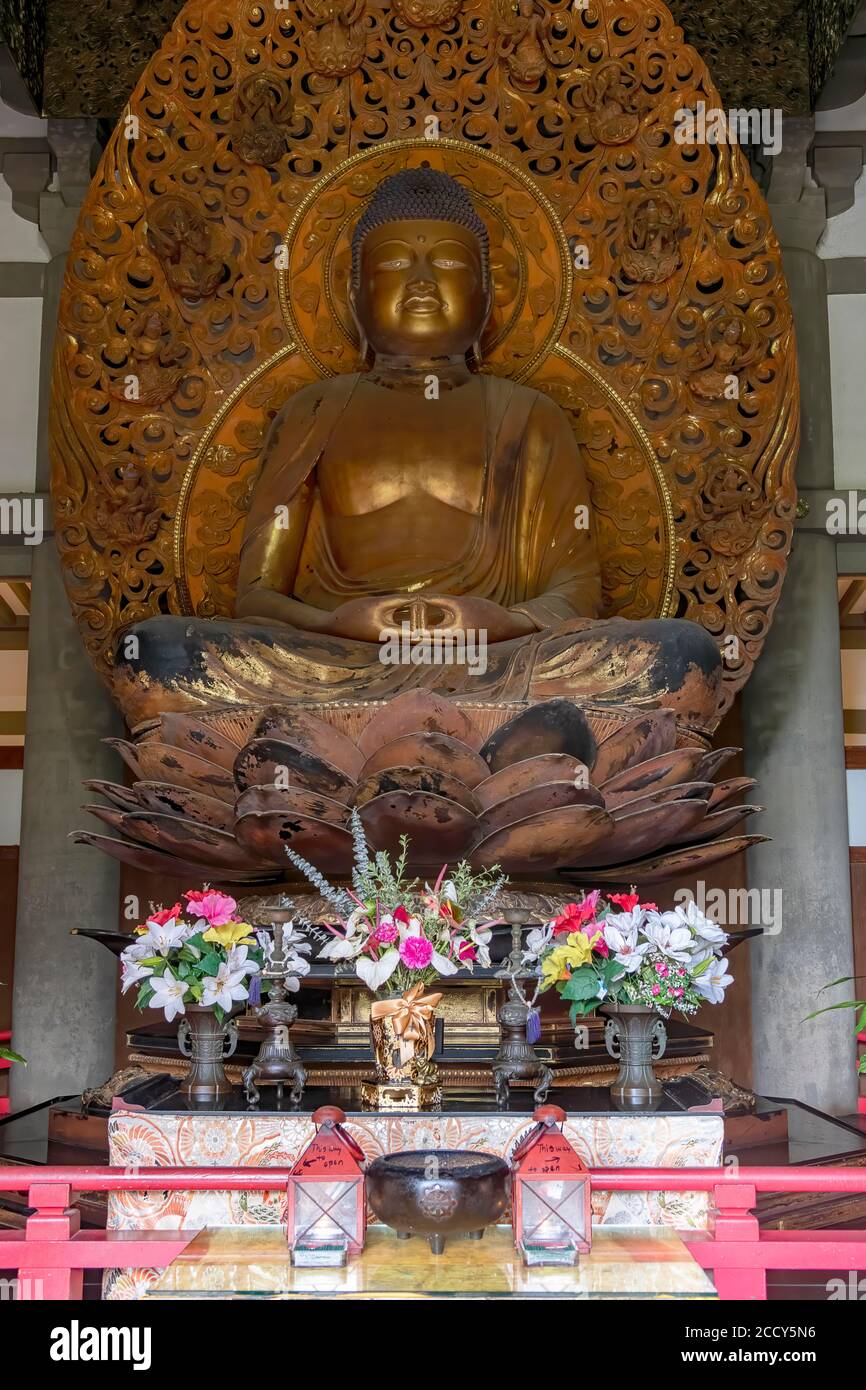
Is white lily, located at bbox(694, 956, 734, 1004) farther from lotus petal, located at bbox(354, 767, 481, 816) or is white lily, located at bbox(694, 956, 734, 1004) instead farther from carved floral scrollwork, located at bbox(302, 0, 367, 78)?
carved floral scrollwork, located at bbox(302, 0, 367, 78)

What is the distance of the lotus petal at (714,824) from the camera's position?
14.9ft

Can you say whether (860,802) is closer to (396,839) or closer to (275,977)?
(396,839)

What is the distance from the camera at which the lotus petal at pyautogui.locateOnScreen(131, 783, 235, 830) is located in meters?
4.51

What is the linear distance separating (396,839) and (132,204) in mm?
2627

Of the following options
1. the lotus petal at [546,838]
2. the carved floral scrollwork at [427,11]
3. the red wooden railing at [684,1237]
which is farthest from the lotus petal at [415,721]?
the carved floral scrollwork at [427,11]

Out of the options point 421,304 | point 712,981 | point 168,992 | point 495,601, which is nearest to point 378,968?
point 168,992

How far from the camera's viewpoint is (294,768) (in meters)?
4.19

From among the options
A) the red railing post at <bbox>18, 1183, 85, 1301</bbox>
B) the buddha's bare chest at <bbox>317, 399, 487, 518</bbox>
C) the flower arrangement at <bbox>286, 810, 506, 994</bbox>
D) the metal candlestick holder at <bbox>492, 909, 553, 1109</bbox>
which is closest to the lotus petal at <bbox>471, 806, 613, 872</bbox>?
the metal candlestick holder at <bbox>492, 909, 553, 1109</bbox>

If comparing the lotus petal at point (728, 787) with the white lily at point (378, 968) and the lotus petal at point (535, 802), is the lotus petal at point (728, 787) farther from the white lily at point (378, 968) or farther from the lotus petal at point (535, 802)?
the white lily at point (378, 968)

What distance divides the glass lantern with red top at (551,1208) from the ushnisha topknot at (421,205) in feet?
12.2

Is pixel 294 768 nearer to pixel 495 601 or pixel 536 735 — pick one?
pixel 536 735

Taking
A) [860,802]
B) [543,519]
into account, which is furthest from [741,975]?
[860,802]

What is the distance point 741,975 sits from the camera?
5656 mm

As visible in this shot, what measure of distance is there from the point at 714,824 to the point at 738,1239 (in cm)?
205
